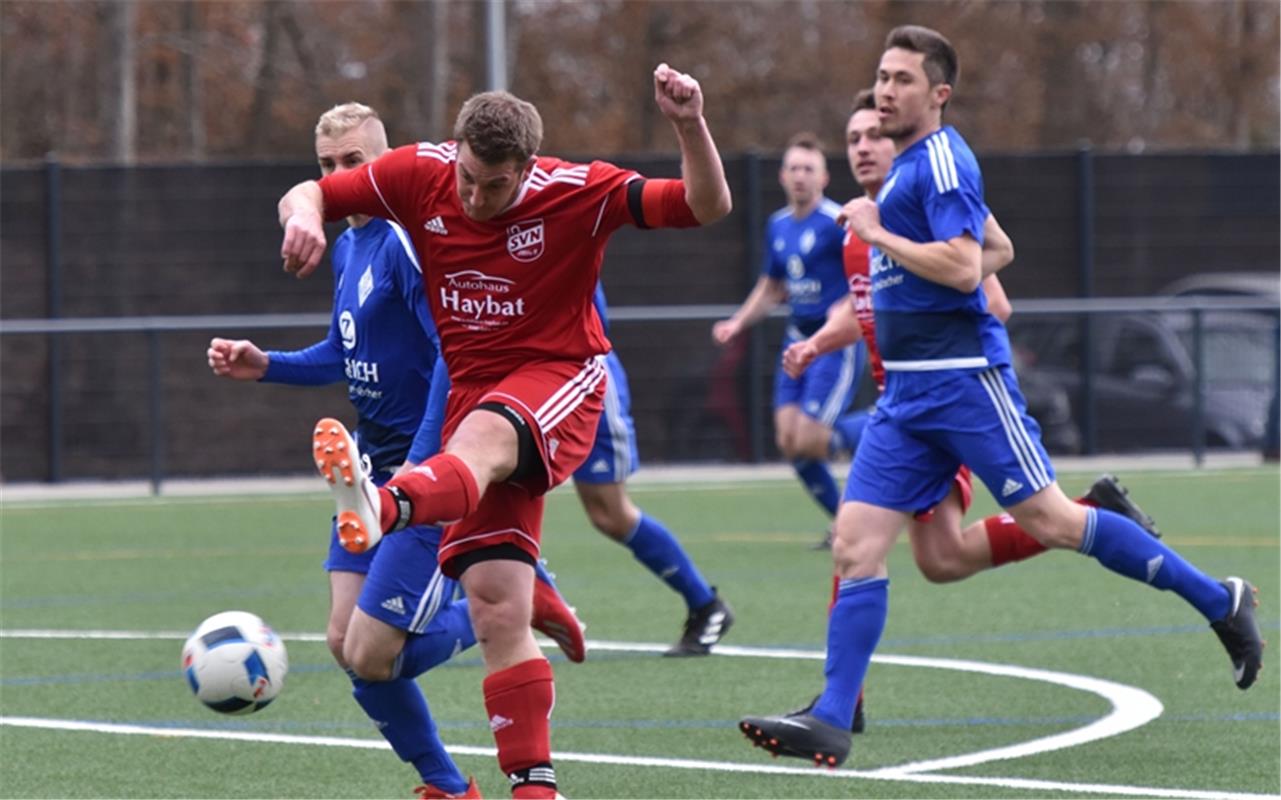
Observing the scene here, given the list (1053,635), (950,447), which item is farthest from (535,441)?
(1053,635)

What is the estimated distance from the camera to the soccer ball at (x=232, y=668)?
551cm

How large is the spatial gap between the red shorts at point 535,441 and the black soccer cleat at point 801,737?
905mm

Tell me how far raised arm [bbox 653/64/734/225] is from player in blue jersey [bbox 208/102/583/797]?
0.95 metres

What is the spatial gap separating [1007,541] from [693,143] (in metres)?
2.50

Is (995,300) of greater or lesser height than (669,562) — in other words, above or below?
above

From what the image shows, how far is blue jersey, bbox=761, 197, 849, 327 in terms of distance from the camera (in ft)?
41.1

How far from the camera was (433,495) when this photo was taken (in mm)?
5152

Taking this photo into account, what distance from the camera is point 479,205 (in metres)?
5.51

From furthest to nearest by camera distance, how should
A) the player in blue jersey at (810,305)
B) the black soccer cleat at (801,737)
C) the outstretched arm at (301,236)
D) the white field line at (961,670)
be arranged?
1. the player in blue jersey at (810,305)
2. the white field line at (961,670)
3. the black soccer cleat at (801,737)
4. the outstretched arm at (301,236)

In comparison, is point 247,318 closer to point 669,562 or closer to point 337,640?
point 669,562

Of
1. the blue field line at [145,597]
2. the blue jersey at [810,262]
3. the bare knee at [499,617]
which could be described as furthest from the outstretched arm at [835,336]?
the blue jersey at [810,262]

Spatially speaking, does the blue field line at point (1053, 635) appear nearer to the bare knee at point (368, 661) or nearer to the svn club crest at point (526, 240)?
the bare knee at point (368, 661)

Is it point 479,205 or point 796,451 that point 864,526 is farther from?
point 796,451

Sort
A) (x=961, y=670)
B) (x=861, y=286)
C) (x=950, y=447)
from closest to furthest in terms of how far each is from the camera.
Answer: (x=950, y=447) < (x=861, y=286) < (x=961, y=670)
